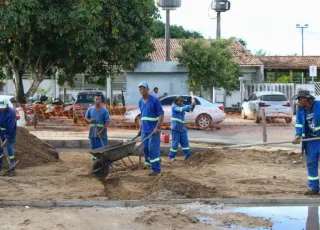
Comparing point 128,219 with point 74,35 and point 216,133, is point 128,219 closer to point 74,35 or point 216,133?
point 74,35

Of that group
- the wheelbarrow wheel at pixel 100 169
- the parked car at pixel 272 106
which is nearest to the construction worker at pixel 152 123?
the wheelbarrow wheel at pixel 100 169

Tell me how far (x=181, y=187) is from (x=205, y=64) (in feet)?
75.6

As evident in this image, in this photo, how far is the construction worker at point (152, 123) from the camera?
35.1 ft

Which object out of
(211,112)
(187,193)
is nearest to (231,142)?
(211,112)

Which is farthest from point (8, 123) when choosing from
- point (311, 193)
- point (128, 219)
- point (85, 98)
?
point (85, 98)

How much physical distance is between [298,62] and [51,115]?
2558cm

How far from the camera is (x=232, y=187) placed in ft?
31.5

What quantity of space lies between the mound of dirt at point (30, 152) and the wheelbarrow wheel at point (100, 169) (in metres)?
2.36

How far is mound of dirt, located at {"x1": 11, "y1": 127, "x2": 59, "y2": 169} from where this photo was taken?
40.3 ft

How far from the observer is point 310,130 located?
8984 mm

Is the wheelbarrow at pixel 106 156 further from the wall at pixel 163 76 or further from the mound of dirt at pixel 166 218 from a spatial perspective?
the wall at pixel 163 76

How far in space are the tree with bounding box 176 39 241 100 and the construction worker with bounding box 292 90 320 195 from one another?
70.5ft

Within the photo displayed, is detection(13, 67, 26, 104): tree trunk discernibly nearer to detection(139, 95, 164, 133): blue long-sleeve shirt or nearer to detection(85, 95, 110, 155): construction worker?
detection(85, 95, 110, 155): construction worker

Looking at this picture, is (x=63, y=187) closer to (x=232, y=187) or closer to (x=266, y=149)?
(x=232, y=187)
